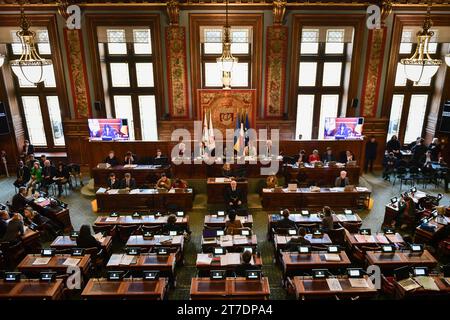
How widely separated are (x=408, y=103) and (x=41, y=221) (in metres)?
12.5

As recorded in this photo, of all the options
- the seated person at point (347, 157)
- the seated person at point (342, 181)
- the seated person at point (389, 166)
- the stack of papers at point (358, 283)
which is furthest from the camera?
the seated person at point (389, 166)

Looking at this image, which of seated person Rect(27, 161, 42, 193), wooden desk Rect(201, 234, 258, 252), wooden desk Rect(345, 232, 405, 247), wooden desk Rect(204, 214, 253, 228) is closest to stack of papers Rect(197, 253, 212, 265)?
wooden desk Rect(201, 234, 258, 252)

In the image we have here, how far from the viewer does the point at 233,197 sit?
9.87 meters

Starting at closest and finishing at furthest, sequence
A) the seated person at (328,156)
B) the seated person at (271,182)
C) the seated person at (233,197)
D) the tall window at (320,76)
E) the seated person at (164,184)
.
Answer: the seated person at (233,197) → the seated person at (164,184) → the seated person at (271,182) → the seated person at (328,156) → the tall window at (320,76)

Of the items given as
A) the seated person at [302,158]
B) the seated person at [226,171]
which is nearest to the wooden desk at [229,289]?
the seated person at [226,171]

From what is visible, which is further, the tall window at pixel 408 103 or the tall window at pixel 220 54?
the tall window at pixel 408 103

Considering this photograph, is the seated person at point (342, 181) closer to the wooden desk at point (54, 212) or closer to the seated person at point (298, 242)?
the seated person at point (298, 242)

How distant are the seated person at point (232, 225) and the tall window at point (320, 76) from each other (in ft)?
21.0

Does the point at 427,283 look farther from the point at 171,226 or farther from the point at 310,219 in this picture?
the point at 171,226

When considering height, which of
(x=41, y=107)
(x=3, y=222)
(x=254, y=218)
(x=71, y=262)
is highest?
(x=41, y=107)

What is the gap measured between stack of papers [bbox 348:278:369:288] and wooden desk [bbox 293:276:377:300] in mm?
48

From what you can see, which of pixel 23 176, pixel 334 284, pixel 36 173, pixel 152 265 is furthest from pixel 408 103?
pixel 23 176

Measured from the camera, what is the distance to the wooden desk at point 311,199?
33.2ft
